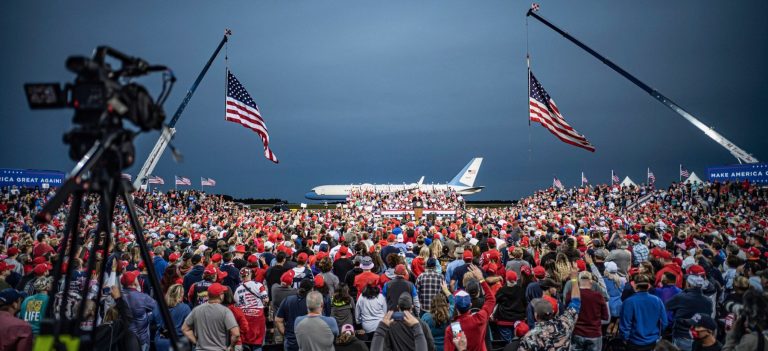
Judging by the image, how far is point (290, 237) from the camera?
565 inches

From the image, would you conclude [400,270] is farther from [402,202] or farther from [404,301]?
[402,202]

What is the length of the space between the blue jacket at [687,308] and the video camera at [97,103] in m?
7.30

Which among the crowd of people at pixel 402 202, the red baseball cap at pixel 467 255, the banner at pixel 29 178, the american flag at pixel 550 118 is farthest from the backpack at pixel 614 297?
the banner at pixel 29 178

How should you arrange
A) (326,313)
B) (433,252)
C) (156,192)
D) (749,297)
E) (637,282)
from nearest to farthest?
(749,297) → (637,282) → (326,313) → (433,252) → (156,192)

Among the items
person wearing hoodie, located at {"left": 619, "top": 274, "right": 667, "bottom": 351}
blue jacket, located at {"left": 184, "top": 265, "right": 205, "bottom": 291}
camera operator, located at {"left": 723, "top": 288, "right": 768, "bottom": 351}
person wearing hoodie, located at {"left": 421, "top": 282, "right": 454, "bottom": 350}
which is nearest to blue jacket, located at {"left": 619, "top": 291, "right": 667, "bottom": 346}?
person wearing hoodie, located at {"left": 619, "top": 274, "right": 667, "bottom": 351}

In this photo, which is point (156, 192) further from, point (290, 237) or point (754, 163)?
point (754, 163)

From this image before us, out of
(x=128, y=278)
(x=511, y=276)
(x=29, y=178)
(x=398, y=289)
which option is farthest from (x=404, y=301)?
(x=29, y=178)

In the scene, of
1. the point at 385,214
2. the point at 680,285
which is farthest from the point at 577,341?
the point at 385,214

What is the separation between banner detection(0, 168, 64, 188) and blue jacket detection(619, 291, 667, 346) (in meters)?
34.9

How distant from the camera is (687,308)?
6555 millimetres

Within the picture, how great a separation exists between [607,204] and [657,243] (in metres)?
27.1

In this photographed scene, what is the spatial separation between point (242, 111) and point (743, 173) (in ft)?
104

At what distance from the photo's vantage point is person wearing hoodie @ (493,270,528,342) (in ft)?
23.9

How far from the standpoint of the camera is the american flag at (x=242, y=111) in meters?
16.3
